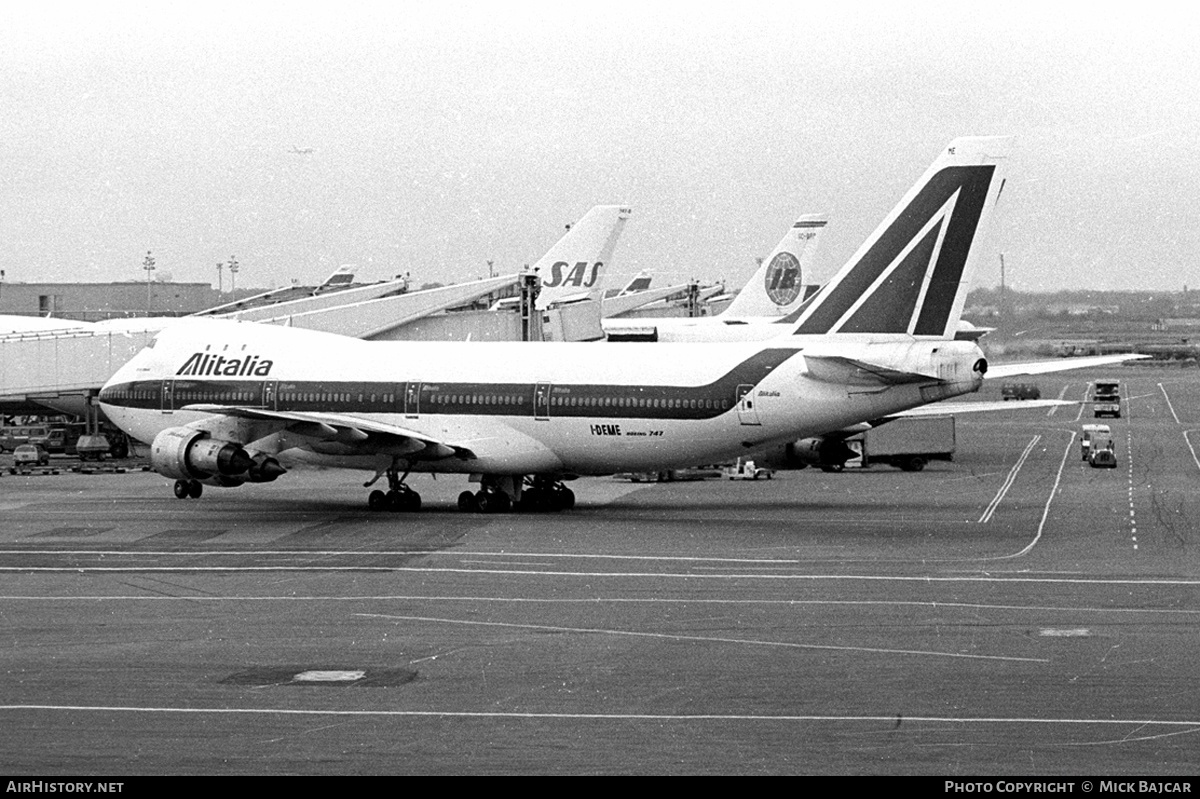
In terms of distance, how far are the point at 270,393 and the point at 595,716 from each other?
29.9 meters

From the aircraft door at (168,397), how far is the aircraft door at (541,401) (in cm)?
1236

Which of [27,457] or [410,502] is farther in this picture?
[27,457]

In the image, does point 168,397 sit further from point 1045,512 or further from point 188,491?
point 1045,512

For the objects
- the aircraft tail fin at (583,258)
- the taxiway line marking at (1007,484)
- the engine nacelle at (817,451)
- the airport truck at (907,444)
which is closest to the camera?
the taxiway line marking at (1007,484)

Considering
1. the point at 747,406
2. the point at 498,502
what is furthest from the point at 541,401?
the point at 747,406

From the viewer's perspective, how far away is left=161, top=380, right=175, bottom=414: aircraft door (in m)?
49.2

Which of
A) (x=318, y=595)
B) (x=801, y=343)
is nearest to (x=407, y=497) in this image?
(x=801, y=343)

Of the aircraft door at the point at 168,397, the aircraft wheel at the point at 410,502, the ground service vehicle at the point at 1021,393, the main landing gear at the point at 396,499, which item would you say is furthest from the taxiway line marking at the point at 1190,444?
the aircraft door at the point at 168,397

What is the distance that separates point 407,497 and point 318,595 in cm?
1679

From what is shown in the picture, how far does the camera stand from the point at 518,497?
46312mm

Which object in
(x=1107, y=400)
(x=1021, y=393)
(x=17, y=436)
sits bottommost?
(x=1107, y=400)

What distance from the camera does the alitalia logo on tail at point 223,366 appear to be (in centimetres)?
4794

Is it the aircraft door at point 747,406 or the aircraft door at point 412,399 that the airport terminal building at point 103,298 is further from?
the aircraft door at point 747,406

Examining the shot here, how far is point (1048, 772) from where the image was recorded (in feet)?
53.4
